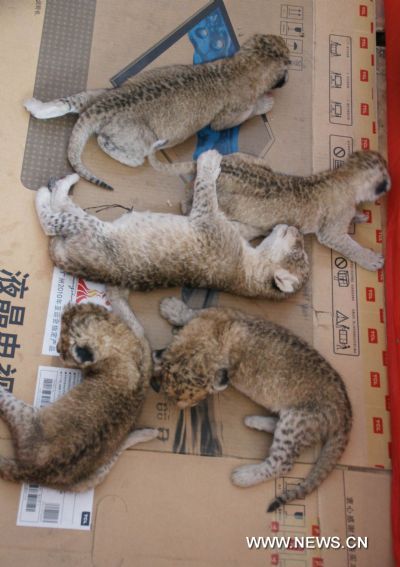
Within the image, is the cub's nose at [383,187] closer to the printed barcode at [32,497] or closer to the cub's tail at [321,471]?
the cub's tail at [321,471]

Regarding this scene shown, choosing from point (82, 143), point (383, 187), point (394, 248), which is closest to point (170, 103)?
point (82, 143)

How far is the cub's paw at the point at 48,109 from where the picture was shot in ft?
12.3

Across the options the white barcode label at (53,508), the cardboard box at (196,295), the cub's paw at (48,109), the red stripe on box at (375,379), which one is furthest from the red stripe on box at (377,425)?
the cub's paw at (48,109)

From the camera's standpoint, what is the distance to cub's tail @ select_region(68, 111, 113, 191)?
3.62 metres

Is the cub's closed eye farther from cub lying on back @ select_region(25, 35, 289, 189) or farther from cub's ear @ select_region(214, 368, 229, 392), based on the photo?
cub lying on back @ select_region(25, 35, 289, 189)

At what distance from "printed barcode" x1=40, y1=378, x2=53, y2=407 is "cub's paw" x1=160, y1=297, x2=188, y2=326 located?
2.63ft

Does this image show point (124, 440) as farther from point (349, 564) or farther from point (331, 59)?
point (331, 59)

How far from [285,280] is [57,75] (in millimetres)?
2113

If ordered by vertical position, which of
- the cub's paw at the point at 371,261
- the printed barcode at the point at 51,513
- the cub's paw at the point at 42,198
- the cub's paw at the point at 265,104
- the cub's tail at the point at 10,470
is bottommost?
the printed barcode at the point at 51,513

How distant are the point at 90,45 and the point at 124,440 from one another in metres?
2.71

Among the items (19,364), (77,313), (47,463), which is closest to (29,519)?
(47,463)

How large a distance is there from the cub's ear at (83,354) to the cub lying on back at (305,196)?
47.2 inches

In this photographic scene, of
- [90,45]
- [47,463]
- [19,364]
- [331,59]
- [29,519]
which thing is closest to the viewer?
[47,463]

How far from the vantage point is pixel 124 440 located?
338cm
